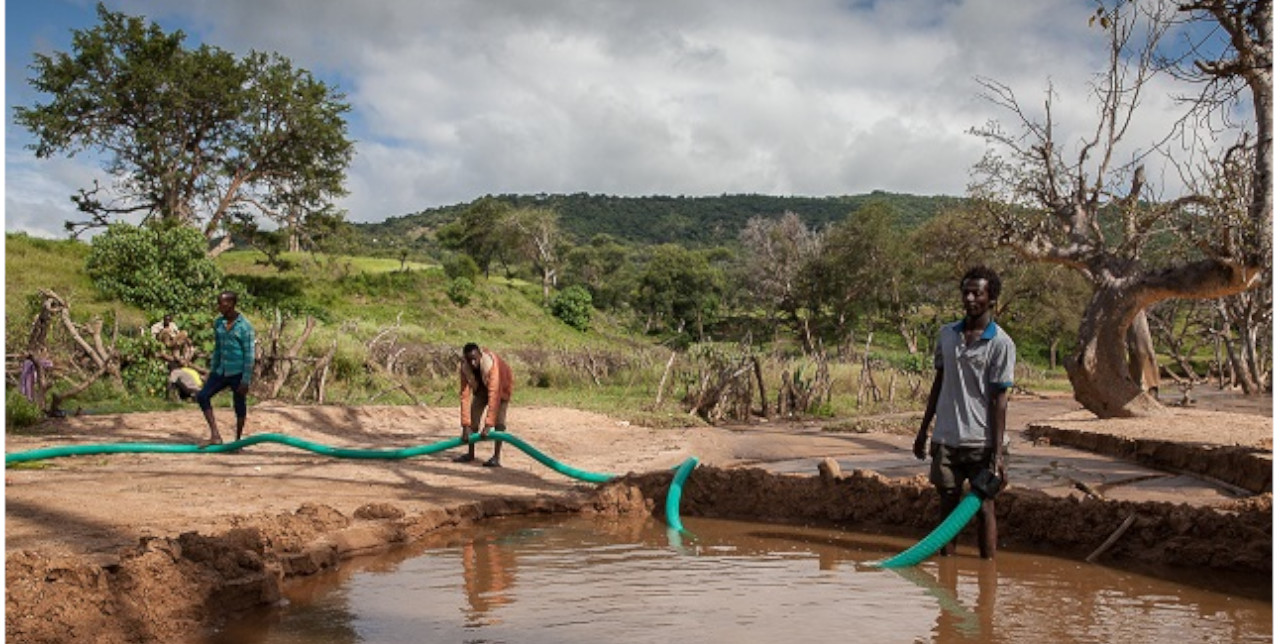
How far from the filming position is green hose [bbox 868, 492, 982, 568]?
18.5 ft

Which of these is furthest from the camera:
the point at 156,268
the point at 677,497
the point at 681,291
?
the point at 681,291

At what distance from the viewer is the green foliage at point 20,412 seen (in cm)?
1143

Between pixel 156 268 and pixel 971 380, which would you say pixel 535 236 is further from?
pixel 971 380

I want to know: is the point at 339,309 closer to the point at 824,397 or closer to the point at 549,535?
the point at 824,397

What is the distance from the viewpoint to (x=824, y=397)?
20.2 m

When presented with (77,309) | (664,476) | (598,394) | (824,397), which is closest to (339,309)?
(77,309)

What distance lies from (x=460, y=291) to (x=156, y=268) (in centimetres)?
1447

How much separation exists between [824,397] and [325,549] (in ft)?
50.7

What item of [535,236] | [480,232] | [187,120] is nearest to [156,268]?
[187,120]

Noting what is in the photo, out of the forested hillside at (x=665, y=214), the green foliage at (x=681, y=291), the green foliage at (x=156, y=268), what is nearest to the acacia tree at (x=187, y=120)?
the green foliage at (x=156, y=268)

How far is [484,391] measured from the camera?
32.9 feet

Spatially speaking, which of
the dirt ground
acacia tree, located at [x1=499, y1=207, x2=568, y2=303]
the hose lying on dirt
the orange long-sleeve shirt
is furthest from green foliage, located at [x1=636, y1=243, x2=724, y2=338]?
the hose lying on dirt

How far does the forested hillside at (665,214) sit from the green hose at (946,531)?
100 metres

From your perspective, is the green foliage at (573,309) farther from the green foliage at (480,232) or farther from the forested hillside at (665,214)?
the forested hillside at (665,214)
